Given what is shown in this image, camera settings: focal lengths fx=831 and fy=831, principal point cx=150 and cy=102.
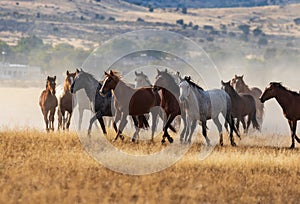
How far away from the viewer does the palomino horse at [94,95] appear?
2106 cm

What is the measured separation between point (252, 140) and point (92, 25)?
112m

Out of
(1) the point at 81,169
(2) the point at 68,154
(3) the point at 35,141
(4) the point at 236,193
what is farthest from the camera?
(3) the point at 35,141

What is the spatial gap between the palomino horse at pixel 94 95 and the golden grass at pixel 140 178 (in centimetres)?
186

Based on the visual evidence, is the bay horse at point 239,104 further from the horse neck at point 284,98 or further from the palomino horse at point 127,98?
the palomino horse at point 127,98

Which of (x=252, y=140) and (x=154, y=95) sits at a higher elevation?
(x=154, y=95)

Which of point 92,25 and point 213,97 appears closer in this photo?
point 213,97

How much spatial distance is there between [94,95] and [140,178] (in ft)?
21.4

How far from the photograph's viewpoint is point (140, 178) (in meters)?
14.9

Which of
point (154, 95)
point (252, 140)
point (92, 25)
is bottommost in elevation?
point (92, 25)

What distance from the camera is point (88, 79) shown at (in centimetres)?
2141

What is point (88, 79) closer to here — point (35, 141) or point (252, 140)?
point (35, 141)

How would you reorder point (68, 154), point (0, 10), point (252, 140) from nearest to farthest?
point (68, 154) → point (252, 140) → point (0, 10)

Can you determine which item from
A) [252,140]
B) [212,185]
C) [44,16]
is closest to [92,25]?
[44,16]

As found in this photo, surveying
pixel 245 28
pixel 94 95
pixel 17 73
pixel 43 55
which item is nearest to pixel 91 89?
pixel 94 95
